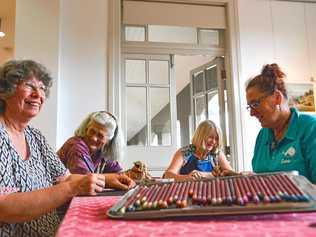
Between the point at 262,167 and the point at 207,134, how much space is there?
882mm

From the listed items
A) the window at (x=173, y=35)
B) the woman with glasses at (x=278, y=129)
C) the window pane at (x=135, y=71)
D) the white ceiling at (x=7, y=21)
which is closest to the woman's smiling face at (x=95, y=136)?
the woman with glasses at (x=278, y=129)

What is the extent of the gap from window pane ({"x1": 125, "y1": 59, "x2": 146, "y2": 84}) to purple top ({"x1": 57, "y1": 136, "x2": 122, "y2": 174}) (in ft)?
4.28

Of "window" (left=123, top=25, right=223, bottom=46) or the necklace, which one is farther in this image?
"window" (left=123, top=25, right=223, bottom=46)

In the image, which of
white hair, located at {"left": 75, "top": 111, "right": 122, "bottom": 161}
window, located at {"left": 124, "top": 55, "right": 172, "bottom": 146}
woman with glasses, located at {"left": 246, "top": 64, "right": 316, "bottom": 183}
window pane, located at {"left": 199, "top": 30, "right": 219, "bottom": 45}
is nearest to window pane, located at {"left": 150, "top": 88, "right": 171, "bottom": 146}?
window, located at {"left": 124, "top": 55, "right": 172, "bottom": 146}

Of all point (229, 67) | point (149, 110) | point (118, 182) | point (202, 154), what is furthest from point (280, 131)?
point (229, 67)

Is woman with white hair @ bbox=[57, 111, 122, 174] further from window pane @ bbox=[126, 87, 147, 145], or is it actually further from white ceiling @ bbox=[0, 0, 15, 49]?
white ceiling @ bbox=[0, 0, 15, 49]

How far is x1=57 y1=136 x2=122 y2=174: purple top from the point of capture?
1.86 metres

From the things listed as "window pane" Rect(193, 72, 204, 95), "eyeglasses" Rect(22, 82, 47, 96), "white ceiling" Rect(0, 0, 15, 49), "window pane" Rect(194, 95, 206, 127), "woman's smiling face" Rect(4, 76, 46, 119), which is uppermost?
"white ceiling" Rect(0, 0, 15, 49)

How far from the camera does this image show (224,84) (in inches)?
138

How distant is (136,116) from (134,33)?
78 cm

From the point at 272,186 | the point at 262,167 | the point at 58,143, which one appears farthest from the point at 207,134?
the point at 272,186

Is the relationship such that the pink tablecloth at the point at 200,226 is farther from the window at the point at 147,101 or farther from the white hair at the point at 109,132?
the window at the point at 147,101

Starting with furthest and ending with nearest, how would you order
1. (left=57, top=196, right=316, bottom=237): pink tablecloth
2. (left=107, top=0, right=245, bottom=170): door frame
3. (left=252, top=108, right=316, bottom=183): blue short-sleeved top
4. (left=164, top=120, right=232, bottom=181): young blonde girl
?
(left=107, top=0, right=245, bottom=170): door frame
(left=164, top=120, right=232, bottom=181): young blonde girl
(left=252, top=108, right=316, bottom=183): blue short-sleeved top
(left=57, top=196, right=316, bottom=237): pink tablecloth

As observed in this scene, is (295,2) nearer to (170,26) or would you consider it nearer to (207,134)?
(170,26)
